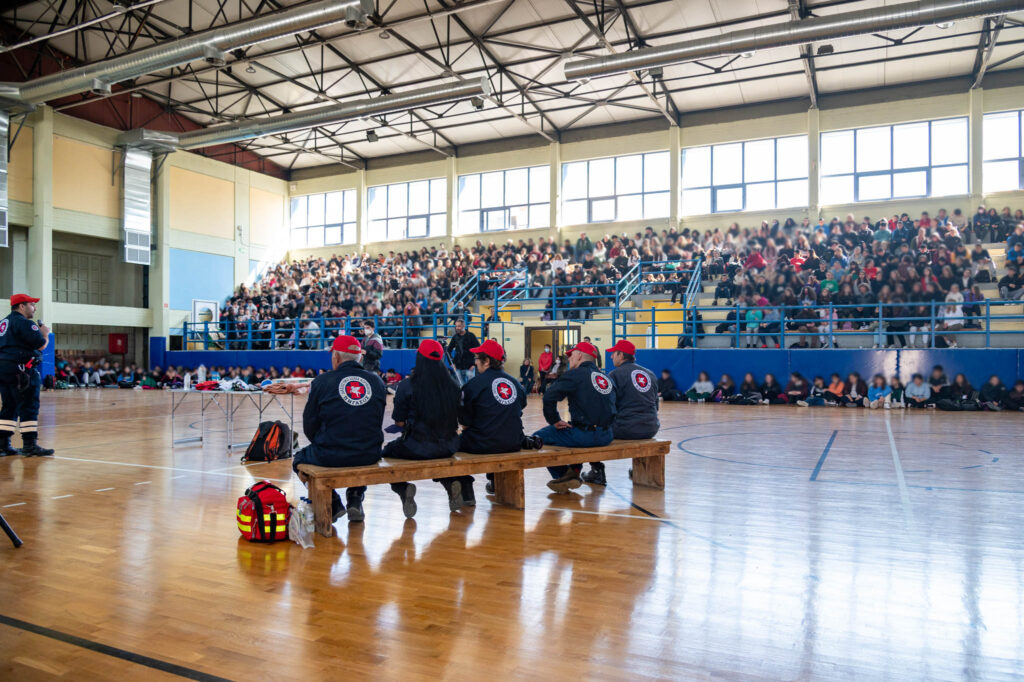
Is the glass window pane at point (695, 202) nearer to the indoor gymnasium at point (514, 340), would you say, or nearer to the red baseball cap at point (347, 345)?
the indoor gymnasium at point (514, 340)

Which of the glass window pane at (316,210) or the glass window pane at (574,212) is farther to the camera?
the glass window pane at (316,210)

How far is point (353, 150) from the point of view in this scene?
31.5 meters

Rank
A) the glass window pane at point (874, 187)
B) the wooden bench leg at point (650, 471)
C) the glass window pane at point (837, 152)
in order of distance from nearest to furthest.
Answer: the wooden bench leg at point (650, 471) → the glass window pane at point (874, 187) → the glass window pane at point (837, 152)

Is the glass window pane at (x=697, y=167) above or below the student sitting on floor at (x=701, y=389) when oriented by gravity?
above

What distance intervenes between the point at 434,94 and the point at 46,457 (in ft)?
48.8

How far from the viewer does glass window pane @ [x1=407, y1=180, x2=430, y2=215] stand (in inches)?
1232

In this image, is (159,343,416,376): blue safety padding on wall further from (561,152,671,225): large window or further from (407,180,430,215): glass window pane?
(561,152,671,225): large window

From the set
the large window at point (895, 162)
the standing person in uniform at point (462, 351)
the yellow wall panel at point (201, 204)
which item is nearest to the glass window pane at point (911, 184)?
the large window at point (895, 162)

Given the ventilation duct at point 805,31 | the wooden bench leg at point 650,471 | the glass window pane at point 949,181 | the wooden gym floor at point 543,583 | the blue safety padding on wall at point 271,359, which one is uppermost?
the ventilation duct at point 805,31

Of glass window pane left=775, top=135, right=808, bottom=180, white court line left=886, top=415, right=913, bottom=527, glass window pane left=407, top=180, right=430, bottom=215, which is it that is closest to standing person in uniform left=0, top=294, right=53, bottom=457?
white court line left=886, top=415, right=913, bottom=527

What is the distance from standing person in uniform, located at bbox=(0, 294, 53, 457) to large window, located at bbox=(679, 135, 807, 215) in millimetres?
21889

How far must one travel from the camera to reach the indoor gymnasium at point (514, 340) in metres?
3.46

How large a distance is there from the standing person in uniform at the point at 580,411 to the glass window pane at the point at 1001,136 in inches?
852

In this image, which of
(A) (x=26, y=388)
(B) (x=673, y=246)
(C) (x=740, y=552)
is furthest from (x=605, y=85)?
(C) (x=740, y=552)
